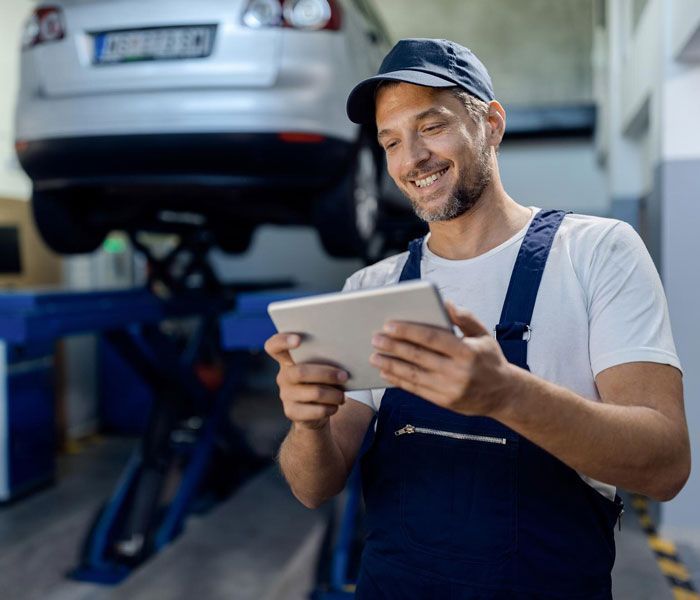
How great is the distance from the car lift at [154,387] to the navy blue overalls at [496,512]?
1655 mm

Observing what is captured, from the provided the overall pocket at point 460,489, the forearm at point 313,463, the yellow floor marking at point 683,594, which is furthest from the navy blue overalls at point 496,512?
the yellow floor marking at point 683,594

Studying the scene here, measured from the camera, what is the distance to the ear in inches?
49.4

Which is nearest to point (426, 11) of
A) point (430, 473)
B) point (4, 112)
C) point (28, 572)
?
point (4, 112)

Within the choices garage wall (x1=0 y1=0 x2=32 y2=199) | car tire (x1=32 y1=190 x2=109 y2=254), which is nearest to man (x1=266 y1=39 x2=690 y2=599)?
car tire (x1=32 y1=190 x2=109 y2=254)

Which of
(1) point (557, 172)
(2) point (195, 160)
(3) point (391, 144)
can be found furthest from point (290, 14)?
(1) point (557, 172)

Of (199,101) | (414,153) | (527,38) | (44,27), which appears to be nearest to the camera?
(414,153)

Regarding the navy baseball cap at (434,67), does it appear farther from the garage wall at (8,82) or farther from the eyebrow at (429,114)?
the garage wall at (8,82)

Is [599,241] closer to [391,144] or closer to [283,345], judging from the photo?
[391,144]

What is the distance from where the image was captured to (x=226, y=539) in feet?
10.3

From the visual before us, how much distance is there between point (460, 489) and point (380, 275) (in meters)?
0.44

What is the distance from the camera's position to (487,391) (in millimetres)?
819

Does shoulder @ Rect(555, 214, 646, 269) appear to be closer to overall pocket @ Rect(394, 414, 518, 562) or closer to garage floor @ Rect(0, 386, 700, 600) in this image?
overall pocket @ Rect(394, 414, 518, 562)

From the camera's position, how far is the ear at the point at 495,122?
1.25 metres

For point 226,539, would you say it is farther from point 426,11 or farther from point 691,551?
point 426,11
